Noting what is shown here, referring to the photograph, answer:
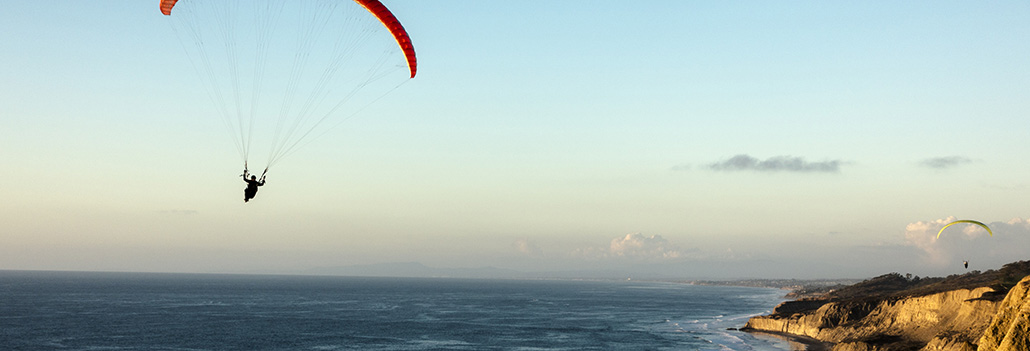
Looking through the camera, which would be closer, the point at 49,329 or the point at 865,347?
the point at 865,347

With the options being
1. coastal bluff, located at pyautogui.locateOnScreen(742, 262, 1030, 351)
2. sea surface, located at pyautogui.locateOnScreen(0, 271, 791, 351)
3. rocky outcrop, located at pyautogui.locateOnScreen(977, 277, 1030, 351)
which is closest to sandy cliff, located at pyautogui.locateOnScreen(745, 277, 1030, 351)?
coastal bluff, located at pyautogui.locateOnScreen(742, 262, 1030, 351)

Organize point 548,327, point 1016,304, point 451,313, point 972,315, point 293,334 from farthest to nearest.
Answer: point 451,313 < point 548,327 < point 293,334 < point 972,315 < point 1016,304

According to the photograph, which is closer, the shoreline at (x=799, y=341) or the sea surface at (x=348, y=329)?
the shoreline at (x=799, y=341)

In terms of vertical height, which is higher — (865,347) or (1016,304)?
(1016,304)

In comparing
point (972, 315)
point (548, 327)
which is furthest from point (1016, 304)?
point (548, 327)

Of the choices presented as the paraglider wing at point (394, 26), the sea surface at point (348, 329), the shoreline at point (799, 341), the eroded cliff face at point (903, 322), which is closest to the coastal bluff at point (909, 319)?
the eroded cliff face at point (903, 322)

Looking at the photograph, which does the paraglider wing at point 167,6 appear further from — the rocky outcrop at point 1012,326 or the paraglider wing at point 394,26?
the rocky outcrop at point 1012,326

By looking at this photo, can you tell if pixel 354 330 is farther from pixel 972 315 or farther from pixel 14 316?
pixel 972 315

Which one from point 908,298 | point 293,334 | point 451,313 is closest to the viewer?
point 908,298
